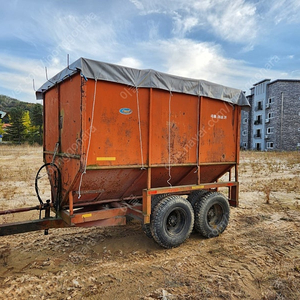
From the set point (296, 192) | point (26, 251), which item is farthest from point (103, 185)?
point (296, 192)

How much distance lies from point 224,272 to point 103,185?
2.50 meters

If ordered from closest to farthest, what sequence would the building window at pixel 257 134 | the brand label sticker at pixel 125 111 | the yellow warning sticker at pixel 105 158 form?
the yellow warning sticker at pixel 105 158, the brand label sticker at pixel 125 111, the building window at pixel 257 134

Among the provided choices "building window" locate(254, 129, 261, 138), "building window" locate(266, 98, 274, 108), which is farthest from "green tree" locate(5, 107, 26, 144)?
"building window" locate(266, 98, 274, 108)

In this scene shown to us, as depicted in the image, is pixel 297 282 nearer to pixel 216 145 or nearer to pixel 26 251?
pixel 216 145

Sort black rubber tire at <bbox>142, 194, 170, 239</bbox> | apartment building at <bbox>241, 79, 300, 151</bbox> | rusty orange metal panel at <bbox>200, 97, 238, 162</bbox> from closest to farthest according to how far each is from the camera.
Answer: black rubber tire at <bbox>142, 194, 170, 239</bbox>
rusty orange metal panel at <bbox>200, 97, 238, 162</bbox>
apartment building at <bbox>241, 79, 300, 151</bbox>

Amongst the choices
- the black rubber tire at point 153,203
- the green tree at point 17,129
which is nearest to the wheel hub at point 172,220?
the black rubber tire at point 153,203

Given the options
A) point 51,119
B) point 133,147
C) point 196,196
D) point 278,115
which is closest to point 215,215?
point 196,196

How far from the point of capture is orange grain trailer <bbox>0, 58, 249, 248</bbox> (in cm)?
423

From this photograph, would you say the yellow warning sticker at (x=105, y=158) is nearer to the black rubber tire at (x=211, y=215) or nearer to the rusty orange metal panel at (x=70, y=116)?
the rusty orange metal panel at (x=70, y=116)

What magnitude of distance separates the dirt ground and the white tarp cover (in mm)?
3087

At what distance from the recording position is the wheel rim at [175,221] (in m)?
5.16

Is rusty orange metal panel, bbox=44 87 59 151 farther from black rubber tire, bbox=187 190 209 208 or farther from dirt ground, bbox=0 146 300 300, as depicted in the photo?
black rubber tire, bbox=187 190 209 208

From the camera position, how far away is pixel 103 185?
4.70 m

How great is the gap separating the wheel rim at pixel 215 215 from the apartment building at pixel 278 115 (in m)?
33.2
